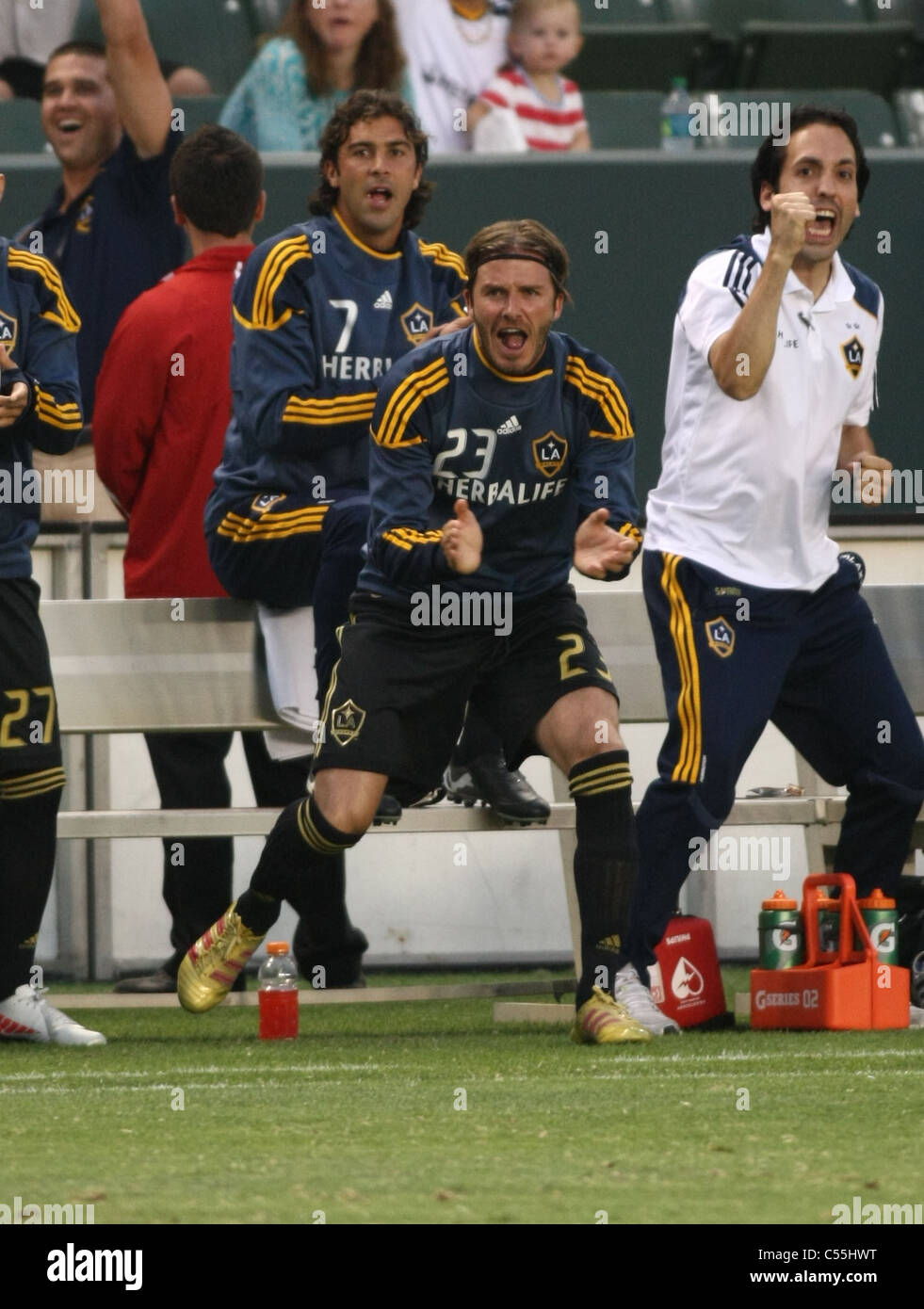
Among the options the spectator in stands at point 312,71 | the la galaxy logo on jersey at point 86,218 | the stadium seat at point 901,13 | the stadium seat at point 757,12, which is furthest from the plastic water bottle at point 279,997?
the stadium seat at point 901,13

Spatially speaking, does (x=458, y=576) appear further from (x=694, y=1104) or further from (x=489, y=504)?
(x=694, y=1104)

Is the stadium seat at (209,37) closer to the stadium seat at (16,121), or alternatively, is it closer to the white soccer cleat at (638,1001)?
the stadium seat at (16,121)

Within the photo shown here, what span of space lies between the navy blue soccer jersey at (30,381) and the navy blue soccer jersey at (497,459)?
0.68 metres

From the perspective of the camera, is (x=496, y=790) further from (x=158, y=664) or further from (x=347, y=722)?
(x=158, y=664)

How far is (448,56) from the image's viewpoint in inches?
332

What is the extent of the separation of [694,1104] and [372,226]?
2.42 m

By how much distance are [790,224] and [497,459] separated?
2.50 feet

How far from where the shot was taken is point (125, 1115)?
3953 mm

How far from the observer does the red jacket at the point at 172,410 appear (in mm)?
6098

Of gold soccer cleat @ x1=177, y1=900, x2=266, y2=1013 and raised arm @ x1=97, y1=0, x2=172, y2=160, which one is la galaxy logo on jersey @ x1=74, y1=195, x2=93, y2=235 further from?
gold soccer cleat @ x1=177, y1=900, x2=266, y2=1013

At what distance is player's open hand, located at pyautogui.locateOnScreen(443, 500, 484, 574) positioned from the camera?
15.8 feet

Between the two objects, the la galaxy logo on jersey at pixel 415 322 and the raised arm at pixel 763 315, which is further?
the la galaxy logo on jersey at pixel 415 322
